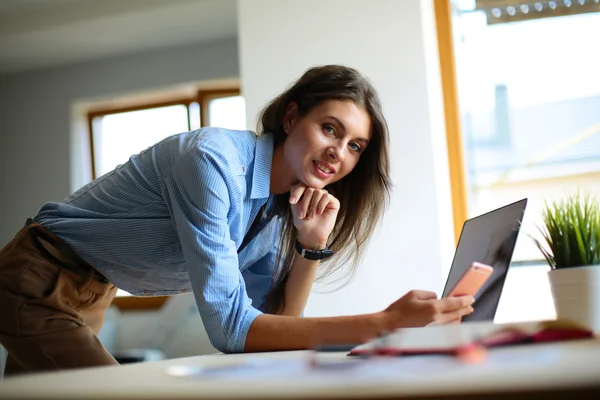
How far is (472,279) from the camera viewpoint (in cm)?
112

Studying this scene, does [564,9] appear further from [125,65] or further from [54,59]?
[54,59]

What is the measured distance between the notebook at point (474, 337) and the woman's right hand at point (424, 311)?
0.26 meters

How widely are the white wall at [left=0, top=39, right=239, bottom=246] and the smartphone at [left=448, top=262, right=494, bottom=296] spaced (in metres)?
3.99

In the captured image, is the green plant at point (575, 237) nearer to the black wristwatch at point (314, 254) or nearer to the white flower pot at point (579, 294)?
the white flower pot at point (579, 294)

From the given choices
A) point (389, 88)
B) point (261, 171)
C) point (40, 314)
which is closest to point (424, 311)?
point (261, 171)

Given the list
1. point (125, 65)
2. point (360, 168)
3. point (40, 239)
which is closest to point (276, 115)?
point (360, 168)

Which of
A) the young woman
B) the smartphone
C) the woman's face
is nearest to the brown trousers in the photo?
the young woman

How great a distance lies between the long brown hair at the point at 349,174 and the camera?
161cm

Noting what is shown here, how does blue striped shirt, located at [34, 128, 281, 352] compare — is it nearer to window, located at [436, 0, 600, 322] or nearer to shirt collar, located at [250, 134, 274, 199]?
shirt collar, located at [250, 134, 274, 199]

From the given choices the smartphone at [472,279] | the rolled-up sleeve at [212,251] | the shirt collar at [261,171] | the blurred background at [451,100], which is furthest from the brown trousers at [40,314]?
the blurred background at [451,100]

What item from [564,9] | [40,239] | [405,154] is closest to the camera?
[40,239]

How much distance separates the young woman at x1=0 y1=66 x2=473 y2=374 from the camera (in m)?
1.17

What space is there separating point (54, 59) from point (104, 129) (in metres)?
0.61

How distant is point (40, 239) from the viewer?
54.1 inches
